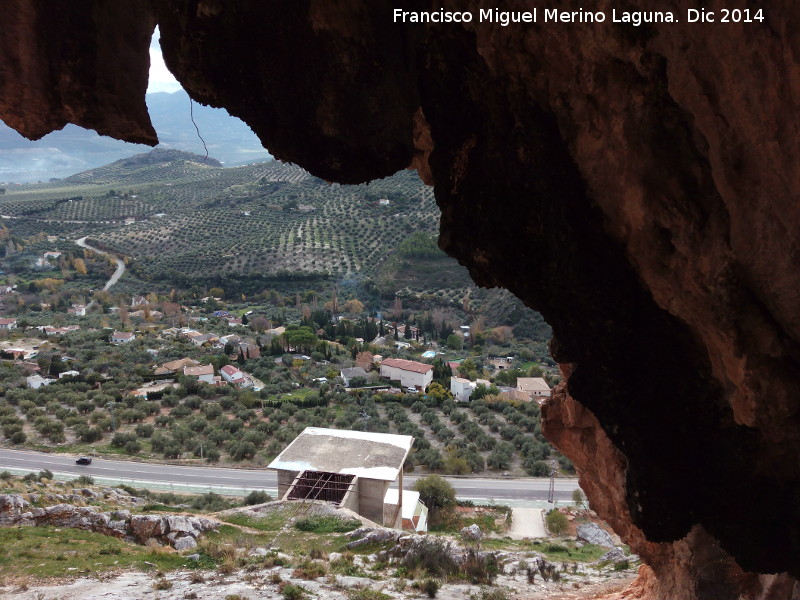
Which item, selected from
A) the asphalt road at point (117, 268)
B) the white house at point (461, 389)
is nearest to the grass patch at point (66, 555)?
the white house at point (461, 389)

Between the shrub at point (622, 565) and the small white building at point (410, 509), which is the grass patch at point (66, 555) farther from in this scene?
the shrub at point (622, 565)

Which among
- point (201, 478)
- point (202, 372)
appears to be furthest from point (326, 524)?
point (202, 372)

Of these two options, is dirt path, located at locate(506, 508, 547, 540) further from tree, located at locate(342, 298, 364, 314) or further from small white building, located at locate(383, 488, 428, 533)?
tree, located at locate(342, 298, 364, 314)

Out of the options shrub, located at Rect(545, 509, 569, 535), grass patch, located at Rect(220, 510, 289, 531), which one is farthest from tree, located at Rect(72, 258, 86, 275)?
shrub, located at Rect(545, 509, 569, 535)

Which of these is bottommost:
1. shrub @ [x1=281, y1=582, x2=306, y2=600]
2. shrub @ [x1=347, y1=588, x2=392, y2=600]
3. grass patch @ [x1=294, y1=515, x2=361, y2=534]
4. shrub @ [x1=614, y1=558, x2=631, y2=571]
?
shrub @ [x1=614, y1=558, x2=631, y2=571]

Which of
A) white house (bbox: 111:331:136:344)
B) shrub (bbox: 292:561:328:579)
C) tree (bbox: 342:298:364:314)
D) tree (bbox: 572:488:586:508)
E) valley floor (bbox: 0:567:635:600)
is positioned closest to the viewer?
valley floor (bbox: 0:567:635:600)

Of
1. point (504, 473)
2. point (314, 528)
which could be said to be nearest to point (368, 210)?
point (504, 473)

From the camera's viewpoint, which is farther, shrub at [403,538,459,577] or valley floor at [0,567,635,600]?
shrub at [403,538,459,577]
